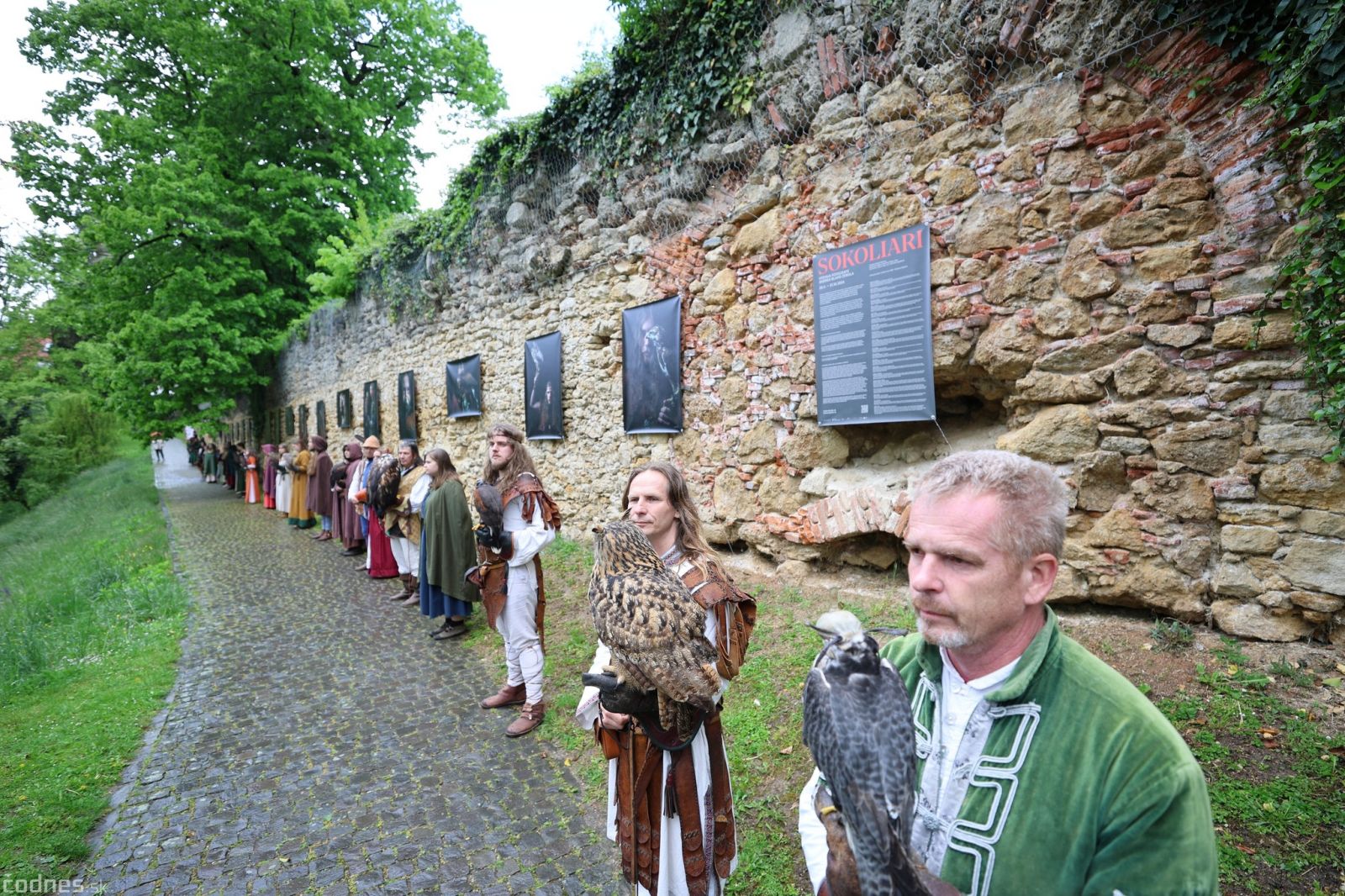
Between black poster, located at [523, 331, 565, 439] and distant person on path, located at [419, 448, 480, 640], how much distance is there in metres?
2.43

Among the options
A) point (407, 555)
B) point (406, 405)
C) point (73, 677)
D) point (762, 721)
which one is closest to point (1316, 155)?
point (762, 721)

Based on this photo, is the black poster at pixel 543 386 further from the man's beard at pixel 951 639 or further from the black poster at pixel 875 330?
the man's beard at pixel 951 639

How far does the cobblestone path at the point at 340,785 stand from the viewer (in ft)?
9.88

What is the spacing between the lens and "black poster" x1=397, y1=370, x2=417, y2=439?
507 inches

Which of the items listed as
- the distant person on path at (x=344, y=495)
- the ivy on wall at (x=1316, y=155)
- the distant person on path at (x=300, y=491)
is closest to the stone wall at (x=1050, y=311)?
the ivy on wall at (x=1316, y=155)

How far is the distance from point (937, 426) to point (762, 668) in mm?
2195

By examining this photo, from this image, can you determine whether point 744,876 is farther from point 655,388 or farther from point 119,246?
point 119,246

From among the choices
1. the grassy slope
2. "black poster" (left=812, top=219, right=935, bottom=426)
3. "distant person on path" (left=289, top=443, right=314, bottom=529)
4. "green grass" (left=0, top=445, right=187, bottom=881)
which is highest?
"black poster" (left=812, top=219, right=935, bottom=426)

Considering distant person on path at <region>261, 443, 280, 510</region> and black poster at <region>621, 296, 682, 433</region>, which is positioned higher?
black poster at <region>621, 296, 682, 433</region>

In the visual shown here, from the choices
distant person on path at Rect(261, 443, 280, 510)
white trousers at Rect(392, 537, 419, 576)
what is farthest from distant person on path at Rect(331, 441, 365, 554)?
distant person on path at Rect(261, 443, 280, 510)

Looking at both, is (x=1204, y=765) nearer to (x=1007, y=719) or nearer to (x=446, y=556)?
(x=1007, y=719)

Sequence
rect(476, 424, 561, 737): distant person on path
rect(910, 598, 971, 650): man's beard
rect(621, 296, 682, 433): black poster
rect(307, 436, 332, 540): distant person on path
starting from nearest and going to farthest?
rect(910, 598, 971, 650): man's beard
rect(476, 424, 561, 737): distant person on path
rect(621, 296, 682, 433): black poster
rect(307, 436, 332, 540): distant person on path

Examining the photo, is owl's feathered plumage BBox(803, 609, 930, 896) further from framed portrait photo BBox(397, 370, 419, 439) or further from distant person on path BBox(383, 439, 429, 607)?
framed portrait photo BBox(397, 370, 419, 439)

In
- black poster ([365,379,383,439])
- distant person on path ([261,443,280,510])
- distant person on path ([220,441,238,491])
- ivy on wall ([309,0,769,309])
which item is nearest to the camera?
ivy on wall ([309,0,769,309])
